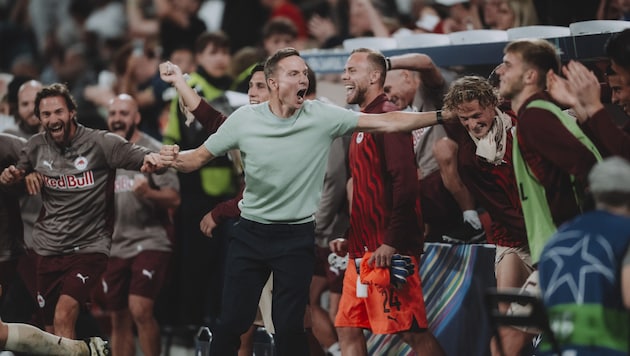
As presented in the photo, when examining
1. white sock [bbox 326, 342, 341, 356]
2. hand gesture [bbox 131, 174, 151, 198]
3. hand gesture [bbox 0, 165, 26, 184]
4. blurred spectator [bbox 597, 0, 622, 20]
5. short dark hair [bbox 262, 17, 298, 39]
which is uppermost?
short dark hair [bbox 262, 17, 298, 39]

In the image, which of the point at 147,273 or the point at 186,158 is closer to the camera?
the point at 186,158

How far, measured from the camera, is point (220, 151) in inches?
295

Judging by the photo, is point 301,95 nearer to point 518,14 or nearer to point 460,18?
point 518,14

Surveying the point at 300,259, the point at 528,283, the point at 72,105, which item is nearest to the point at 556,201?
the point at 528,283

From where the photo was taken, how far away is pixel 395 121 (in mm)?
7457

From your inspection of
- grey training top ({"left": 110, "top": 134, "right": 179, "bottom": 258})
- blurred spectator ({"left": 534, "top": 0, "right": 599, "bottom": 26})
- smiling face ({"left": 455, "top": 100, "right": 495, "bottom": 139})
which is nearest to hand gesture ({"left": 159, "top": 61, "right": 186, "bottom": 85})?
smiling face ({"left": 455, "top": 100, "right": 495, "bottom": 139})

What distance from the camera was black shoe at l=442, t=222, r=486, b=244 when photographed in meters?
8.87

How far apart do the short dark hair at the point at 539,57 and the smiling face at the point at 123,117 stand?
4.32 metres

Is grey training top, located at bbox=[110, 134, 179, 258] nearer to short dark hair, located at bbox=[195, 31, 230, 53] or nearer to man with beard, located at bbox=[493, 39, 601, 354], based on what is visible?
short dark hair, located at bbox=[195, 31, 230, 53]

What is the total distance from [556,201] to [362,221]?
177cm

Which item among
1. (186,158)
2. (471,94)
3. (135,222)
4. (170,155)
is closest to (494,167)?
(471,94)

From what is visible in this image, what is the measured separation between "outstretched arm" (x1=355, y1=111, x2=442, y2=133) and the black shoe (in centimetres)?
160

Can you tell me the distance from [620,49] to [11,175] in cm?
437

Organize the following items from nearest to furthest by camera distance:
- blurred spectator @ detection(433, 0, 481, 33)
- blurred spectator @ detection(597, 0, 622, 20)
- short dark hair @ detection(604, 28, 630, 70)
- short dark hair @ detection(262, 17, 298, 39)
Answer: short dark hair @ detection(604, 28, 630, 70) → blurred spectator @ detection(597, 0, 622, 20) → blurred spectator @ detection(433, 0, 481, 33) → short dark hair @ detection(262, 17, 298, 39)
